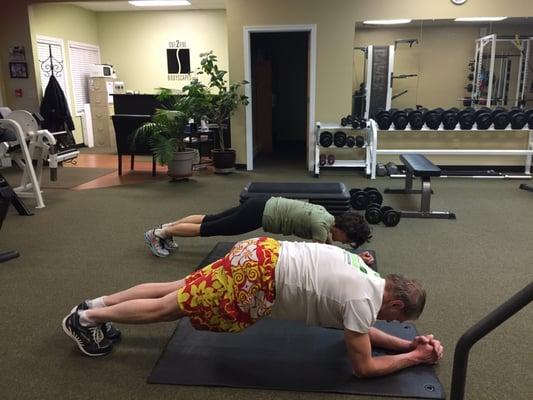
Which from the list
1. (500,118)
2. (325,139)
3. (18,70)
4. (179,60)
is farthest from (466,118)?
(18,70)

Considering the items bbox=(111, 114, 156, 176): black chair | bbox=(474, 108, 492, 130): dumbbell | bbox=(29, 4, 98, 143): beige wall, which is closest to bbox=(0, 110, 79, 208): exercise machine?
bbox=(111, 114, 156, 176): black chair

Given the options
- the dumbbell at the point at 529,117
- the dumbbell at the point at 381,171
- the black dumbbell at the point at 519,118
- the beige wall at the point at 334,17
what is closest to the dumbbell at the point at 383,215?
the dumbbell at the point at 381,171

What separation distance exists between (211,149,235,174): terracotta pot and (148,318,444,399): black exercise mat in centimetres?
415

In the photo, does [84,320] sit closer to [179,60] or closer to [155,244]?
[155,244]

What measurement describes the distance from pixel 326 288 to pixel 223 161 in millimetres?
4788

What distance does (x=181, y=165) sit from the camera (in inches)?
227

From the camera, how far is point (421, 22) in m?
6.08

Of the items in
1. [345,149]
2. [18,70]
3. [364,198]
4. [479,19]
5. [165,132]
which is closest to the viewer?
[364,198]

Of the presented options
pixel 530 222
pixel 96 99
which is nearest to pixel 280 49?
pixel 96 99

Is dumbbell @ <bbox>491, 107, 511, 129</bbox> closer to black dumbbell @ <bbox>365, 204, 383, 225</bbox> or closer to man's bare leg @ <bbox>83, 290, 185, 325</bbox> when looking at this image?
black dumbbell @ <bbox>365, 204, 383, 225</bbox>

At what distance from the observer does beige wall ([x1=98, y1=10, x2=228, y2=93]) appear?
8578 millimetres

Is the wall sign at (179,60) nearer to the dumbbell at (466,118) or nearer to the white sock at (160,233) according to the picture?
the dumbbell at (466,118)

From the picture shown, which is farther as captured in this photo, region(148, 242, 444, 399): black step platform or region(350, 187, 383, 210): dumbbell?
region(350, 187, 383, 210): dumbbell

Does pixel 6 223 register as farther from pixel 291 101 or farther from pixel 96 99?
pixel 291 101
